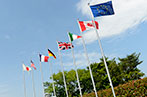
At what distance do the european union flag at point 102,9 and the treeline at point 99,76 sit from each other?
3087 centimetres

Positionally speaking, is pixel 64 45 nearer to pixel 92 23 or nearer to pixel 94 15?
pixel 92 23

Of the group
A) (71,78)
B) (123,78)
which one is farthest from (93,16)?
(123,78)

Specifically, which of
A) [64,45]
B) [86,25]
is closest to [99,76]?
[64,45]

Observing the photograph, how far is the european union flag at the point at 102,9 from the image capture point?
10609 mm

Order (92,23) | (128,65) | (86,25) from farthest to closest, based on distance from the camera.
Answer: (128,65) < (86,25) < (92,23)

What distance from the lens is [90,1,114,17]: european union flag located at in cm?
1061

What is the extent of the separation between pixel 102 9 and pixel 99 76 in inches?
1240

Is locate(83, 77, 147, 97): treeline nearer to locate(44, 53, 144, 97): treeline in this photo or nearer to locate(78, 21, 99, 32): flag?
locate(78, 21, 99, 32): flag

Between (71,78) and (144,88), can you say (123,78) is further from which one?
(144,88)

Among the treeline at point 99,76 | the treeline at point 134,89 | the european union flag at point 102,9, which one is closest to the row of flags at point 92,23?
the european union flag at point 102,9

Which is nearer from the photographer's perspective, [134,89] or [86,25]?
[86,25]

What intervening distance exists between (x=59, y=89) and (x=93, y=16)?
34.2 m

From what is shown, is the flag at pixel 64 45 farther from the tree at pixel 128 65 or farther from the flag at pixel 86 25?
the tree at pixel 128 65

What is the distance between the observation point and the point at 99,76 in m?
40.2
